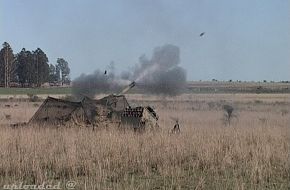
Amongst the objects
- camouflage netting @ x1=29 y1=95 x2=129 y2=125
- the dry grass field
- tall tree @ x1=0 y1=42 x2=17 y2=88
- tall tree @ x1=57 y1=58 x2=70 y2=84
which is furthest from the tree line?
the dry grass field

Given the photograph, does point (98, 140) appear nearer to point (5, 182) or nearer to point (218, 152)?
point (218, 152)

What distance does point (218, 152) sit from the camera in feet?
37.4

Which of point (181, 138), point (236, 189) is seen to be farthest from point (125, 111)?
point (236, 189)

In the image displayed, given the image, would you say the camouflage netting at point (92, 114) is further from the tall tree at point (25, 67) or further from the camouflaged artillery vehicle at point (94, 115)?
the tall tree at point (25, 67)

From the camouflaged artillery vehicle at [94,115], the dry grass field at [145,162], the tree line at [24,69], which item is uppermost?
the tree line at [24,69]

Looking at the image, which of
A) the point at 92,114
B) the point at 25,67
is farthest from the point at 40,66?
the point at 92,114

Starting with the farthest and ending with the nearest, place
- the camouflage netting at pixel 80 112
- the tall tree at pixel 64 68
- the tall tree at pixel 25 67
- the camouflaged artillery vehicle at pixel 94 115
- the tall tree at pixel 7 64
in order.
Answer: the tall tree at pixel 64 68 → the tall tree at pixel 25 67 → the tall tree at pixel 7 64 → the camouflage netting at pixel 80 112 → the camouflaged artillery vehicle at pixel 94 115

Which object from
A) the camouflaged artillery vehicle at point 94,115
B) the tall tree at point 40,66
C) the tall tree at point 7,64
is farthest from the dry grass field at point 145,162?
the tall tree at point 40,66

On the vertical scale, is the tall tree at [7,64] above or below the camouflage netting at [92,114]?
above

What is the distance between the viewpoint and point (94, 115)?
18.2 metres

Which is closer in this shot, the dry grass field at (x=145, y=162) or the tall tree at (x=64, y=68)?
the dry grass field at (x=145, y=162)

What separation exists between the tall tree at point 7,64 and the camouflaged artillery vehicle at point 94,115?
87.0 m

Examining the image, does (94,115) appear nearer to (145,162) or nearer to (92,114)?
(92,114)

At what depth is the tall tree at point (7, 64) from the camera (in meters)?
102
